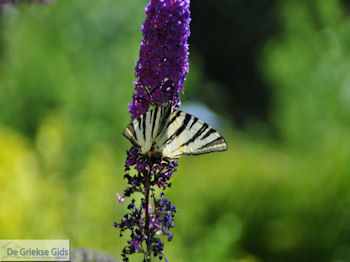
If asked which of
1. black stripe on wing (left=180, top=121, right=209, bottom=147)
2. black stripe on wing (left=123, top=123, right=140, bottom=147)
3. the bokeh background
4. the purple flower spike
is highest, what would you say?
the bokeh background

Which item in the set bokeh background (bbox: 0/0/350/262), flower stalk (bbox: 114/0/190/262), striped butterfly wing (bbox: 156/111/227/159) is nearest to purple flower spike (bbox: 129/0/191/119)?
flower stalk (bbox: 114/0/190/262)

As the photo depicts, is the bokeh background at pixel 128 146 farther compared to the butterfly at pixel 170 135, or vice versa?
the bokeh background at pixel 128 146

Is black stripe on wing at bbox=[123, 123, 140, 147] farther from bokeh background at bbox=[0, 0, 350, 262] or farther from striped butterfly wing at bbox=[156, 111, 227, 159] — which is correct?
bokeh background at bbox=[0, 0, 350, 262]

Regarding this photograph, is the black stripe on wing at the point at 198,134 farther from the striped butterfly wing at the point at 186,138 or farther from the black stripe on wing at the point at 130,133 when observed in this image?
the black stripe on wing at the point at 130,133

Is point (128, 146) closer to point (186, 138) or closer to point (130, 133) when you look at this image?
point (186, 138)

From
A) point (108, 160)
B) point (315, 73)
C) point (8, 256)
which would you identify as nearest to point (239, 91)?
point (315, 73)

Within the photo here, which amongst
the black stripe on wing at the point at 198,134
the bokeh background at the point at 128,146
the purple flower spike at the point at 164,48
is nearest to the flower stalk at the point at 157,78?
the purple flower spike at the point at 164,48

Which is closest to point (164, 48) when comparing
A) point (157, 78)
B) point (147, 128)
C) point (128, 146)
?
point (157, 78)
